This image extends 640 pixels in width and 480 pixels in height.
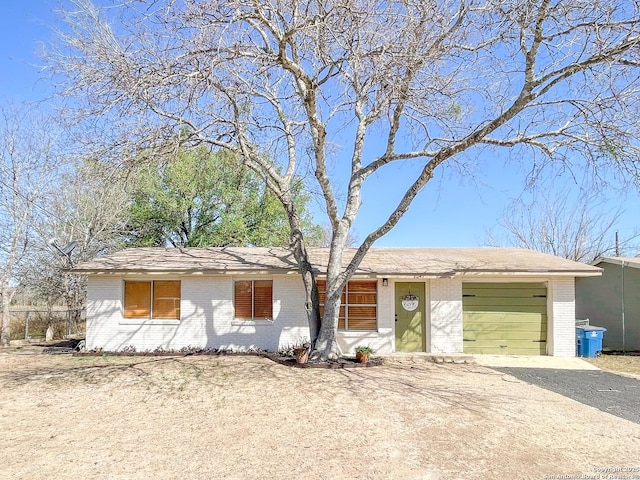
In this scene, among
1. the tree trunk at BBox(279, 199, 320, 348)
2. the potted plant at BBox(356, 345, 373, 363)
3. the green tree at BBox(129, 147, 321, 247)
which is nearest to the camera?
the potted plant at BBox(356, 345, 373, 363)

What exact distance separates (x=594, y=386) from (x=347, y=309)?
6.00m

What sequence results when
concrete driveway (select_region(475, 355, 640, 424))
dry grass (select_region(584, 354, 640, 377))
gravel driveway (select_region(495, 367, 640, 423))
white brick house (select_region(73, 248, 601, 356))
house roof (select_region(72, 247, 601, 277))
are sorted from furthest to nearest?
white brick house (select_region(73, 248, 601, 356))
house roof (select_region(72, 247, 601, 277))
dry grass (select_region(584, 354, 640, 377))
concrete driveway (select_region(475, 355, 640, 424))
gravel driveway (select_region(495, 367, 640, 423))

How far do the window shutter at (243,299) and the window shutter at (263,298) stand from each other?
0.17m

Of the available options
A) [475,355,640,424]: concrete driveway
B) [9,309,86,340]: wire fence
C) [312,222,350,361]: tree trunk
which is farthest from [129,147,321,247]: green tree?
[475,355,640,424]: concrete driveway

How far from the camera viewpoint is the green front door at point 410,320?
12625 mm

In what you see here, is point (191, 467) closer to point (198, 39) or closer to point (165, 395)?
point (165, 395)

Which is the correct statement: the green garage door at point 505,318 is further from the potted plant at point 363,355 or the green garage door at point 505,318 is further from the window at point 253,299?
the window at point 253,299

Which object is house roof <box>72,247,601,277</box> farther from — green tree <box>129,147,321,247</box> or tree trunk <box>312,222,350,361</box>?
green tree <box>129,147,321,247</box>

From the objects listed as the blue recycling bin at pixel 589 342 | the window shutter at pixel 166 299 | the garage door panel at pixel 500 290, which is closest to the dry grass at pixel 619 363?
the blue recycling bin at pixel 589 342

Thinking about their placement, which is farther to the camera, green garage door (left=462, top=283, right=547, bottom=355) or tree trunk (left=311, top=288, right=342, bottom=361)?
green garage door (left=462, top=283, right=547, bottom=355)

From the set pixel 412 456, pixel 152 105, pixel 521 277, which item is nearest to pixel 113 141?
pixel 152 105

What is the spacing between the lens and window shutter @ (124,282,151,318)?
1285 centimetres

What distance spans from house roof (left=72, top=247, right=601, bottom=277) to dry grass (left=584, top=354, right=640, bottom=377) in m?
2.34

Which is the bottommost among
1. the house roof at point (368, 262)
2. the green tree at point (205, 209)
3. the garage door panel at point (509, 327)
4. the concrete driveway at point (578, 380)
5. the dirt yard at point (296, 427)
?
the concrete driveway at point (578, 380)
